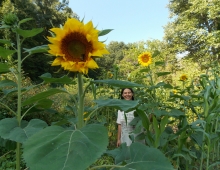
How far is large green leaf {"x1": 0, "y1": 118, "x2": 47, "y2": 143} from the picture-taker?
0.63 metres

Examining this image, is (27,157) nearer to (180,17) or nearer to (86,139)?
(86,139)

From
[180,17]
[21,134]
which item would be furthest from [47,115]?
[180,17]

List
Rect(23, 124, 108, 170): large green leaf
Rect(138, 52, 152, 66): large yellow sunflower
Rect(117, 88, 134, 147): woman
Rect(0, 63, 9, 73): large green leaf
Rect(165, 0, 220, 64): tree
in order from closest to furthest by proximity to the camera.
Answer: Rect(23, 124, 108, 170): large green leaf
Rect(0, 63, 9, 73): large green leaf
Rect(117, 88, 134, 147): woman
Rect(138, 52, 152, 66): large yellow sunflower
Rect(165, 0, 220, 64): tree

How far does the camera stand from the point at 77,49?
2.16 feet

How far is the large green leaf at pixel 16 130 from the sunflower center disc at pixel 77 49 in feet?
0.79

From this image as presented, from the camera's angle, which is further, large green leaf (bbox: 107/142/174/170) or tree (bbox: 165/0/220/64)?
tree (bbox: 165/0/220/64)

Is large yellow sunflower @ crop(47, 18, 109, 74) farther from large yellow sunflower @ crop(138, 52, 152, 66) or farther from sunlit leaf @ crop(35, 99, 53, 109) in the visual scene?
large yellow sunflower @ crop(138, 52, 152, 66)

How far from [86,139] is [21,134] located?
276 millimetres

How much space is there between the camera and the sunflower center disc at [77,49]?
2.14ft

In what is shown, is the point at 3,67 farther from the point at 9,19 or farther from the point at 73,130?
the point at 73,130

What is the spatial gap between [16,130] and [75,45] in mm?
288

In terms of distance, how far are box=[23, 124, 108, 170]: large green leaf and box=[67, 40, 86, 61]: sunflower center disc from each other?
23cm

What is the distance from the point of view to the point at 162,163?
0.52 m

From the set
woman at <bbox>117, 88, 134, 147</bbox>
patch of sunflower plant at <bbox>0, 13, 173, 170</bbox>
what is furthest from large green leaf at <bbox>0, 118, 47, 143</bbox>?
woman at <bbox>117, 88, 134, 147</bbox>
